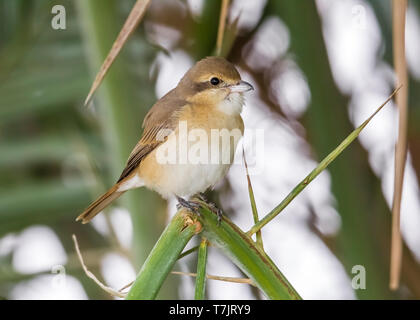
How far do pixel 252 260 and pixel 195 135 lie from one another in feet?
3.77

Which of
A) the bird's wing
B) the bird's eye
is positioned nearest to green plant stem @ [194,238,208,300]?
the bird's wing

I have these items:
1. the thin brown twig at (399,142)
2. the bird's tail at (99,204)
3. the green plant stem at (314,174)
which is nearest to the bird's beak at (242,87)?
the bird's tail at (99,204)

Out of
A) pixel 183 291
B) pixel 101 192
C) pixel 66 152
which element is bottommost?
pixel 183 291

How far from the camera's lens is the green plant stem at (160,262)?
941 mm

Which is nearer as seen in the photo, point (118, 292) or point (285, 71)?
point (118, 292)

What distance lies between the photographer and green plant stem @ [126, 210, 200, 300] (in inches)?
37.1

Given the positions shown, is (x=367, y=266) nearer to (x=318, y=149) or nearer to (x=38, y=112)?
(x=318, y=149)

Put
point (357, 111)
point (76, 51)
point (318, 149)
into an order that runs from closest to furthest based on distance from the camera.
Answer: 1. point (318, 149)
2. point (76, 51)
3. point (357, 111)

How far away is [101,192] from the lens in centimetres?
191

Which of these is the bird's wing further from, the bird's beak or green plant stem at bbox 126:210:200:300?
green plant stem at bbox 126:210:200:300

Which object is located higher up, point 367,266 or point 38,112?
point 38,112

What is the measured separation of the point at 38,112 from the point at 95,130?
0.30 m

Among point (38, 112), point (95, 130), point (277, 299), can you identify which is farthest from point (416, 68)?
point (277, 299)

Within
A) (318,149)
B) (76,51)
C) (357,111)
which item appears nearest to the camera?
(318,149)
